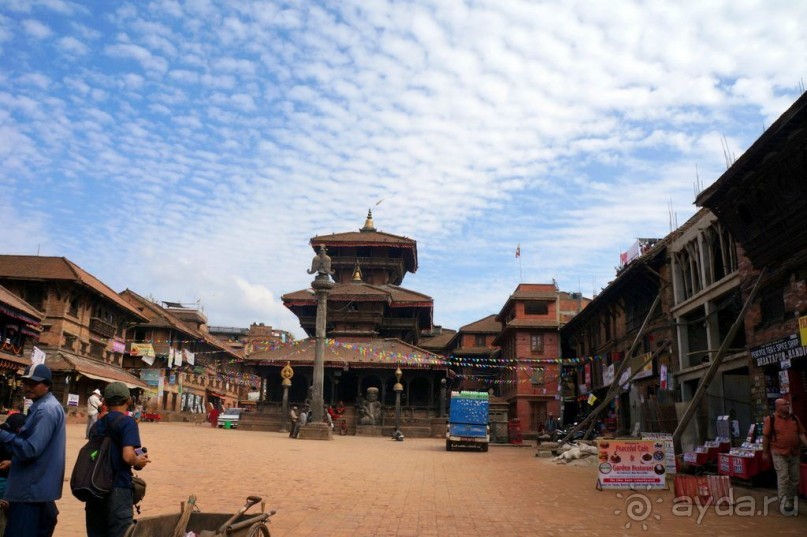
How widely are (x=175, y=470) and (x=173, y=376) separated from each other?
47421 mm

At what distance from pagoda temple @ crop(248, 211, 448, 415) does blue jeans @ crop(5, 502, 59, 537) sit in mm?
36647

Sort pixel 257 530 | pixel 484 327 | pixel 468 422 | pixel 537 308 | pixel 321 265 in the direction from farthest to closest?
pixel 484 327 → pixel 537 308 → pixel 321 265 → pixel 468 422 → pixel 257 530

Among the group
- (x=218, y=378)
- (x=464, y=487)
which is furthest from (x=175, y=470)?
(x=218, y=378)

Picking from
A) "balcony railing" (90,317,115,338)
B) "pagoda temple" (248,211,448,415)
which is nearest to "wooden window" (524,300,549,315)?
"pagoda temple" (248,211,448,415)

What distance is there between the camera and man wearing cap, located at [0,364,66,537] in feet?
15.9

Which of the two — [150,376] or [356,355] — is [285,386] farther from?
[150,376]

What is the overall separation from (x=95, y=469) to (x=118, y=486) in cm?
23

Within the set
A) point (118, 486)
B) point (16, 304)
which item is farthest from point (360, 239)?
point (118, 486)

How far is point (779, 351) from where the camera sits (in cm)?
1494

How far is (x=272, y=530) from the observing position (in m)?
8.09

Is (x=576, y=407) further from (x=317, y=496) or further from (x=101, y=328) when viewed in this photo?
(x=317, y=496)

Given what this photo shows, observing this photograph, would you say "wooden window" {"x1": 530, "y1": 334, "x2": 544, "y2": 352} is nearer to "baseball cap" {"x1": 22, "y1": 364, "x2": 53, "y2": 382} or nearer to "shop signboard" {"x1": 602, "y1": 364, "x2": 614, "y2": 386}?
"shop signboard" {"x1": 602, "y1": 364, "x2": 614, "y2": 386}

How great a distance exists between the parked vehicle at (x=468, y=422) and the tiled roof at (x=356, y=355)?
40.5 feet

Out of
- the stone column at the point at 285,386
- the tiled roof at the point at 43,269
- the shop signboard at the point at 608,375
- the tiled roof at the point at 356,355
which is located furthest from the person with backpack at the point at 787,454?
the tiled roof at the point at 43,269
